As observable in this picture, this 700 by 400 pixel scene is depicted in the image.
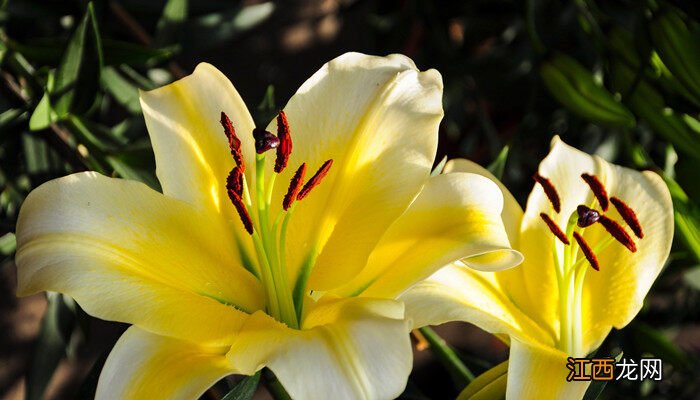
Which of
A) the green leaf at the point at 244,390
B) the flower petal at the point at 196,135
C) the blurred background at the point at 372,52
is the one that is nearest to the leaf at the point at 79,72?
the blurred background at the point at 372,52

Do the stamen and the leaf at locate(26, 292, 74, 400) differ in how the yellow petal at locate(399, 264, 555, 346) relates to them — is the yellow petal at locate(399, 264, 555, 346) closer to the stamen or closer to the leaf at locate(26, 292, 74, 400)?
the stamen

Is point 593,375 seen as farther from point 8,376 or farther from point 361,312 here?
point 8,376

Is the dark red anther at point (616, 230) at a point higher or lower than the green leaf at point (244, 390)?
higher

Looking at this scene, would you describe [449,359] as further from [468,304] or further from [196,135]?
[196,135]

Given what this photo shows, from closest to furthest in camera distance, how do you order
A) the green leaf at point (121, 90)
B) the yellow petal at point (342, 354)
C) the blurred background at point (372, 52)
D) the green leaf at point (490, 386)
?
the yellow petal at point (342, 354) → the green leaf at point (490, 386) → the blurred background at point (372, 52) → the green leaf at point (121, 90)

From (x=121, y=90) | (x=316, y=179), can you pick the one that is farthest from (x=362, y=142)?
(x=121, y=90)

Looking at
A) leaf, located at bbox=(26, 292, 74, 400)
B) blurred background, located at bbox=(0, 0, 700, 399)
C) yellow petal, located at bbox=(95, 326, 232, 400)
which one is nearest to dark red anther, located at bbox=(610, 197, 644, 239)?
blurred background, located at bbox=(0, 0, 700, 399)

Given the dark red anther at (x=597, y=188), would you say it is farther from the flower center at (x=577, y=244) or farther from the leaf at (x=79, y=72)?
the leaf at (x=79, y=72)
